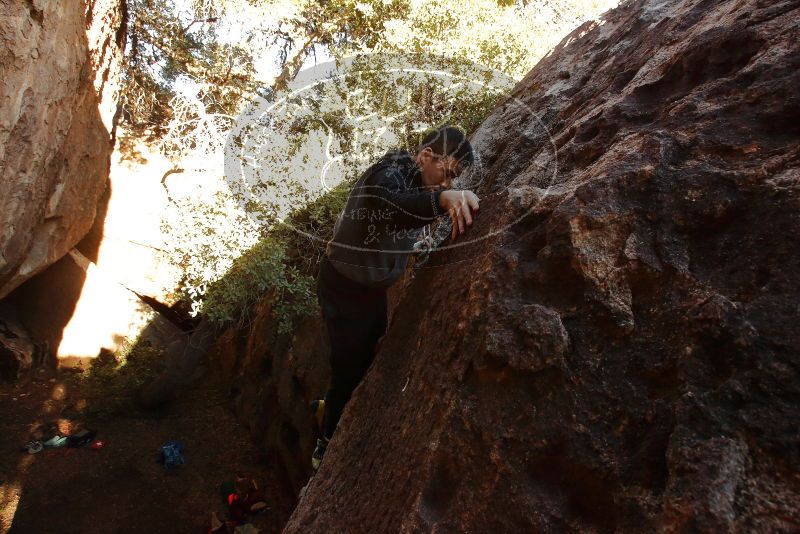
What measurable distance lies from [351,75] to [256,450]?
5.95 m

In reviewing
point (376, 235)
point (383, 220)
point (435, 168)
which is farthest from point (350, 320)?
point (435, 168)

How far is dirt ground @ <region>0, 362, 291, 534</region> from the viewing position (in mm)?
5926

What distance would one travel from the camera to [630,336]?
142 cm

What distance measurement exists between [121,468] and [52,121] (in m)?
4.86

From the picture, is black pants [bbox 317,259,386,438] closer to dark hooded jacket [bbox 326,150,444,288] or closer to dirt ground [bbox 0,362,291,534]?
dark hooded jacket [bbox 326,150,444,288]

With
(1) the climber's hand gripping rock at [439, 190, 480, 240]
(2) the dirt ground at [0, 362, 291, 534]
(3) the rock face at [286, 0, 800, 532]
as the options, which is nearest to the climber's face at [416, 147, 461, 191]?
(1) the climber's hand gripping rock at [439, 190, 480, 240]

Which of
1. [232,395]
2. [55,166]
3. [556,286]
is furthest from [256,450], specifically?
[556,286]

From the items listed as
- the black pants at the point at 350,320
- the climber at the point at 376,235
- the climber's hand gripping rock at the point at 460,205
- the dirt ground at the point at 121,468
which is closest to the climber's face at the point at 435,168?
the climber at the point at 376,235

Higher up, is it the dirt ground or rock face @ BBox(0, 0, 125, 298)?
rock face @ BBox(0, 0, 125, 298)

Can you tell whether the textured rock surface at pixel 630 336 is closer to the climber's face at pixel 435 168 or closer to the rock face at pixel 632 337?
the rock face at pixel 632 337

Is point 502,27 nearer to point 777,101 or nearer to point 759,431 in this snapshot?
point 777,101

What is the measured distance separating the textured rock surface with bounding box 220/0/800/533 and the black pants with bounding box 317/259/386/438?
747mm

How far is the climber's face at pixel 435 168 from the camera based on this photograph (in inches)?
100

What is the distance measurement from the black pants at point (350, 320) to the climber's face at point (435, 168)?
0.81 metres
